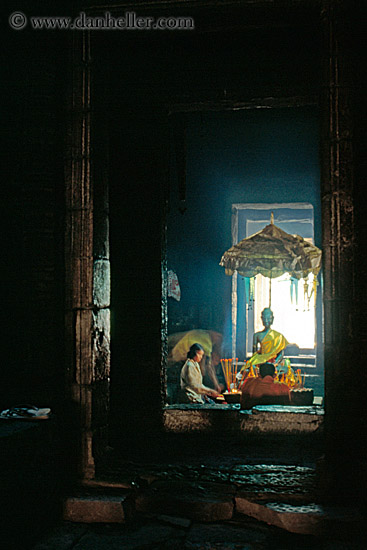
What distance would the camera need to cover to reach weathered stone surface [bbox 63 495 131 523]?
4609 millimetres

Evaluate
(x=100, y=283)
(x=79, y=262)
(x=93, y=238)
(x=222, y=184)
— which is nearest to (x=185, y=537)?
(x=100, y=283)

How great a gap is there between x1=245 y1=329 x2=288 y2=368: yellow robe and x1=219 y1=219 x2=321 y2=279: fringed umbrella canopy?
5.00ft

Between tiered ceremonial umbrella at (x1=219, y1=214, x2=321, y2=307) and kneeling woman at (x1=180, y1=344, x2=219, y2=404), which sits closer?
kneeling woman at (x1=180, y1=344, x2=219, y2=404)

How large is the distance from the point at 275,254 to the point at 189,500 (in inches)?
244

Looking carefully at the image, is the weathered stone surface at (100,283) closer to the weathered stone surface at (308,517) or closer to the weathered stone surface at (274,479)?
the weathered stone surface at (274,479)

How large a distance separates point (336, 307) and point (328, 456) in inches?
53.8

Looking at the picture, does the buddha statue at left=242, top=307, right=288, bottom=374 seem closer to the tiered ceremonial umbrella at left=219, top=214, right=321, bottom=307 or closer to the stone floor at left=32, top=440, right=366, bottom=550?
the tiered ceremonial umbrella at left=219, top=214, right=321, bottom=307

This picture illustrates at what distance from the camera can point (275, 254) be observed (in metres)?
10.1

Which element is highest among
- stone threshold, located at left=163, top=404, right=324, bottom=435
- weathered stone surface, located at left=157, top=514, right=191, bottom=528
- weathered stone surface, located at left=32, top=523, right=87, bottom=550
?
stone threshold, located at left=163, top=404, right=324, bottom=435

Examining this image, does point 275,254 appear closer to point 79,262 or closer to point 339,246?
point 339,246

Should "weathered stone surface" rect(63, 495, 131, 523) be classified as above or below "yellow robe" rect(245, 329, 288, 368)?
below

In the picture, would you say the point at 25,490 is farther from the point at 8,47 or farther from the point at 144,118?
the point at 144,118

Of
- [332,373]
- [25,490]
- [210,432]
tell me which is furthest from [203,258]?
[25,490]

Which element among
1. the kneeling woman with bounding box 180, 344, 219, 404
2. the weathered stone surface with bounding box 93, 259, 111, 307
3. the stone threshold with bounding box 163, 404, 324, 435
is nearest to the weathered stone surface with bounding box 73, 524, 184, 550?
the weathered stone surface with bounding box 93, 259, 111, 307
